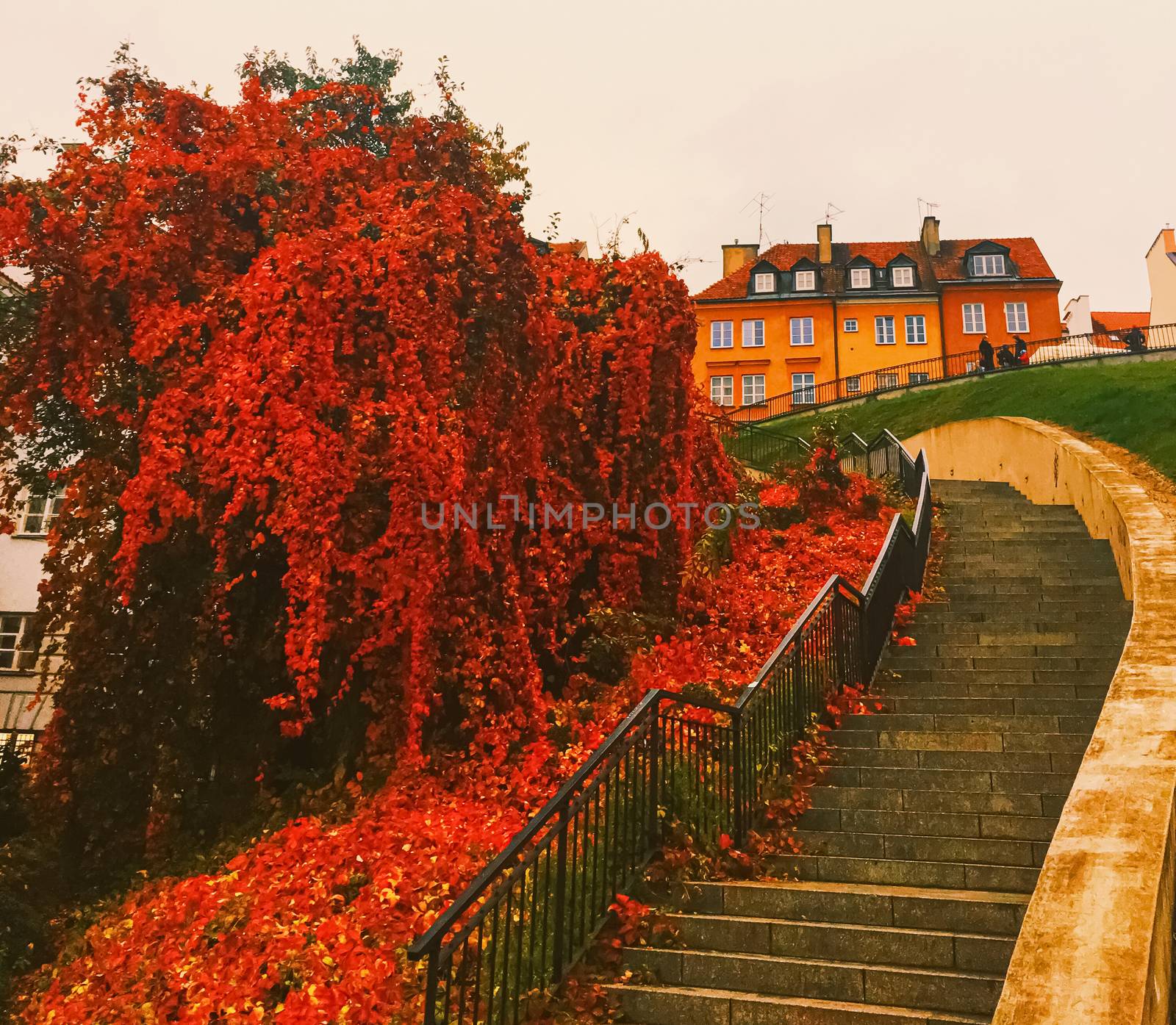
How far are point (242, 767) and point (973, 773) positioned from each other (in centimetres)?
673

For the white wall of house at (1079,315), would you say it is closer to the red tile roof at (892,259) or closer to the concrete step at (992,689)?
the red tile roof at (892,259)

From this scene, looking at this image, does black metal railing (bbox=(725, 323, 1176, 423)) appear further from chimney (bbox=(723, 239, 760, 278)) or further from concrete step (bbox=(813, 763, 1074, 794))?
concrete step (bbox=(813, 763, 1074, 794))

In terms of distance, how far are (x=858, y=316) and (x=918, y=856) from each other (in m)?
45.7

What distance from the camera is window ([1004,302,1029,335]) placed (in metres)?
48.9

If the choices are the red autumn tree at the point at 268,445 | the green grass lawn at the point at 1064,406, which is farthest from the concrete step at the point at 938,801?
the green grass lawn at the point at 1064,406

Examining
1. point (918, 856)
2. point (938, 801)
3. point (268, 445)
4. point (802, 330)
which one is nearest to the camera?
point (918, 856)

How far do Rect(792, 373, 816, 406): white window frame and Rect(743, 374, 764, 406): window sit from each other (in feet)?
5.25

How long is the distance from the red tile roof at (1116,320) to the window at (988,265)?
1381 centimetres

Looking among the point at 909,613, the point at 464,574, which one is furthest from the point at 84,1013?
the point at 909,613

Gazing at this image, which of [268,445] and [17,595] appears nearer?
[268,445]

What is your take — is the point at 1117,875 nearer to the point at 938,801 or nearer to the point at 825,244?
the point at 938,801

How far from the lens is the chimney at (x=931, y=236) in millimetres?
52656

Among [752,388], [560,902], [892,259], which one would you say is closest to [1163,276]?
[892,259]

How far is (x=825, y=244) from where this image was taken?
52.9 metres
